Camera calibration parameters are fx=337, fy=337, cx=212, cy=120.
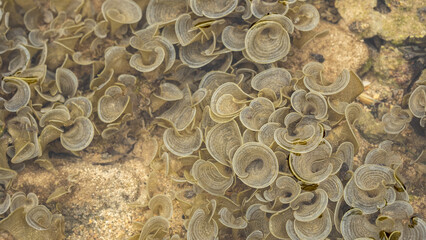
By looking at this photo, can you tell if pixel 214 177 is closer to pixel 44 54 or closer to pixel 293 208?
pixel 293 208

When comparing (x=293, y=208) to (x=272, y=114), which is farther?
(x=272, y=114)

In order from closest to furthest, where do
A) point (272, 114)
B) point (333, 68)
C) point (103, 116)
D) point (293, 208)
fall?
1. point (293, 208)
2. point (272, 114)
3. point (103, 116)
4. point (333, 68)

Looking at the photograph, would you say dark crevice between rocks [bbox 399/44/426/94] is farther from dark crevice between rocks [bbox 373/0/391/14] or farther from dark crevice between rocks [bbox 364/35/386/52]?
dark crevice between rocks [bbox 373/0/391/14]

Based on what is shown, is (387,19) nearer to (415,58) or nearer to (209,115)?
(415,58)

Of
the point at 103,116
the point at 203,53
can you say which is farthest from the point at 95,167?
the point at 203,53

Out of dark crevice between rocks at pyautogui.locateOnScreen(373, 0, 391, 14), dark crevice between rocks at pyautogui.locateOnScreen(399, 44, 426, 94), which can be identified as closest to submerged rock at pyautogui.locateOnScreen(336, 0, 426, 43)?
dark crevice between rocks at pyautogui.locateOnScreen(373, 0, 391, 14)

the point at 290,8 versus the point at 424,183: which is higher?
the point at 290,8

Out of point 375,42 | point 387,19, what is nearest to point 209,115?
point 375,42

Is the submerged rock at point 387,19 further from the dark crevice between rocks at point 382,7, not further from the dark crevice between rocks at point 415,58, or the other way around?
the dark crevice between rocks at point 415,58

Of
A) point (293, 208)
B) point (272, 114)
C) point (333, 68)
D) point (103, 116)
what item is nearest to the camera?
point (293, 208)
